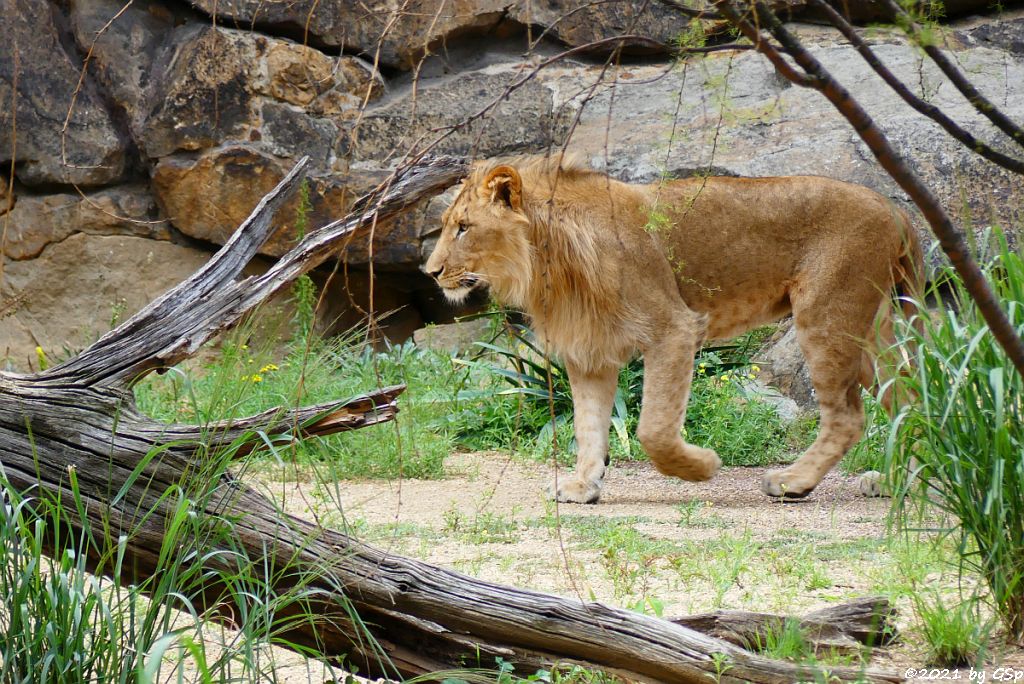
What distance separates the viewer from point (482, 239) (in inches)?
225

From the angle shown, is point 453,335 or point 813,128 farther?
point 453,335

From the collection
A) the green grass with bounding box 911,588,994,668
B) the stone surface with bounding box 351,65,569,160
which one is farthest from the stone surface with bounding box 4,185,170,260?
the green grass with bounding box 911,588,994,668

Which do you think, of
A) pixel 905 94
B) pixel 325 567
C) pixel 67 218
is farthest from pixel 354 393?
pixel 905 94

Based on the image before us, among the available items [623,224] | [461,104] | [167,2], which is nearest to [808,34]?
[461,104]

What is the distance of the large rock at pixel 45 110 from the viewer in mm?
8203

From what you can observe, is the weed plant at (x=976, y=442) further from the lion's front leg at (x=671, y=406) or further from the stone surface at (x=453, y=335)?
the stone surface at (x=453, y=335)

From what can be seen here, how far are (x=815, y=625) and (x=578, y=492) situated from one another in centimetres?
265

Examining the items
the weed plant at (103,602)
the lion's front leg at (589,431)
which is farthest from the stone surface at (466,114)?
the weed plant at (103,602)

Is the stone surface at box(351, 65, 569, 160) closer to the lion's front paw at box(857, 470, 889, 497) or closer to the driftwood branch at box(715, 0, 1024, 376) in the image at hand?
the lion's front paw at box(857, 470, 889, 497)

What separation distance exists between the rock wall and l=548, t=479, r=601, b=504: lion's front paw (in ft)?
10.5

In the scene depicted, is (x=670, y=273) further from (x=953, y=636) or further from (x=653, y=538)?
(x=953, y=636)

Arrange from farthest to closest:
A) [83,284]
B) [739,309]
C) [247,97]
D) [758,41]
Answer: [83,284], [247,97], [739,309], [758,41]

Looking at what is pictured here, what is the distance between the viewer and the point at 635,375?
7.72 metres

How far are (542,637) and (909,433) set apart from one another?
118 cm
